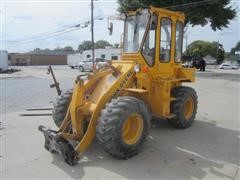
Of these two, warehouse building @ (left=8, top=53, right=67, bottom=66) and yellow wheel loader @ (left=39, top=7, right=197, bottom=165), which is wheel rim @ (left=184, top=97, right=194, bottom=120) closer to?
yellow wheel loader @ (left=39, top=7, right=197, bottom=165)

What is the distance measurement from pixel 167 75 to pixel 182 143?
1573 millimetres

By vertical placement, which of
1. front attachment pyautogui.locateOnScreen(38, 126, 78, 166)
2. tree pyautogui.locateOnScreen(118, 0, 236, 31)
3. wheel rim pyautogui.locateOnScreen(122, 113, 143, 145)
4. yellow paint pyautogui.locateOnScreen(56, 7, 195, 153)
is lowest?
front attachment pyautogui.locateOnScreen(38, 126, 78, 166)

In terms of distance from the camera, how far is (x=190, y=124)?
23.6 feet

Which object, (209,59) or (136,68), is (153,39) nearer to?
(136,68)

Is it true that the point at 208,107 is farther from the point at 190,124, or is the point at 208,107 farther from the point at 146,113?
the point at 146,113

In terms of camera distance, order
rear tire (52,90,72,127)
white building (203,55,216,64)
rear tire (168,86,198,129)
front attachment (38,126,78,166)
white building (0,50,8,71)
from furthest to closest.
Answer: white building (203,55,216,64) → white building (0,50,8,71) → rear tire (168,86,198,129) → rear tire (52,90,72,127) → front attachment (38,126,78,166)

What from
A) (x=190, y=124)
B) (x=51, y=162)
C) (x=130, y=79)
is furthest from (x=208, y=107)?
(x=51, y=162)

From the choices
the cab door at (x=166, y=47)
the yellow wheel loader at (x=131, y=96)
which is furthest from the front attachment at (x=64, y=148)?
the cab door at (x=166, y=47)

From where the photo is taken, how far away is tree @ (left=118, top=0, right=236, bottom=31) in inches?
994

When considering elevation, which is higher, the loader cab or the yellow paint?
the loader cab

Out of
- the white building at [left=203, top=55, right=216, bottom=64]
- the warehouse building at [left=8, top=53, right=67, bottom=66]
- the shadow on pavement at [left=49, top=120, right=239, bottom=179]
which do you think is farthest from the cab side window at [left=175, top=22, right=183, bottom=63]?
the warehouse building at [left=8, top=53, right=67, bottom=66]

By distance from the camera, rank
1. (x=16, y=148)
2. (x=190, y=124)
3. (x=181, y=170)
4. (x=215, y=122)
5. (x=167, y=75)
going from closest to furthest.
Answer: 1. (x=181, y=170)
2. (x=16, y=148)
3. (x=167, y=75)
4. (x=190, y=124)
5. (x=215, y=122)

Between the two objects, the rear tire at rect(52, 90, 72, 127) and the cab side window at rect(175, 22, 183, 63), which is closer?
the rear tire at rect(52, 90, 72, 127)

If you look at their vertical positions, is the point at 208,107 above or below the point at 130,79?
below
